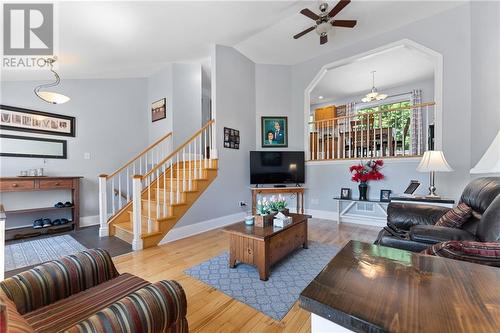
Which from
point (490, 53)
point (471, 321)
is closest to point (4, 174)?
point (471, 321)

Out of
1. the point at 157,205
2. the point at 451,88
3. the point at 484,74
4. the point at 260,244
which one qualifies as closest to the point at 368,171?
the point at 451,88

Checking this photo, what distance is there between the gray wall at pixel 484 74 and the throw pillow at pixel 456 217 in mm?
1351

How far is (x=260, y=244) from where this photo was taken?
6.82 ft

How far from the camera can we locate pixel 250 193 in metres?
4.61

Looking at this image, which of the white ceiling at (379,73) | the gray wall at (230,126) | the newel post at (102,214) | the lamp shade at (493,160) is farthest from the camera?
the white ceiling at (379,73)

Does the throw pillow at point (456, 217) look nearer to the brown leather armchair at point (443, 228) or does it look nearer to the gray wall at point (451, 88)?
the brown leather armchair at point (443, 228)

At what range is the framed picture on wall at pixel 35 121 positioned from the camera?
11.6 feet

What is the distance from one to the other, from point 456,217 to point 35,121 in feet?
19.5

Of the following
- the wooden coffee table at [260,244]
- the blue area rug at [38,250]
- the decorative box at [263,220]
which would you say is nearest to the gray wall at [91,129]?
the blue area rug at [38,250]

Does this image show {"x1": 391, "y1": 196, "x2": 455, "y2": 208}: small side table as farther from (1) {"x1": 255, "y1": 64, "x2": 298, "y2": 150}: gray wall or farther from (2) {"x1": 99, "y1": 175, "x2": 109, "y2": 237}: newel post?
(2) {"x1": 99, "y1": 175, "x2": 109, "y2": 237}: newel post

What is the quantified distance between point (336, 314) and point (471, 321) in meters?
0.28

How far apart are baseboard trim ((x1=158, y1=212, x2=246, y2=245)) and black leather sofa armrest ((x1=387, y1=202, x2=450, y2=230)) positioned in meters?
2.65

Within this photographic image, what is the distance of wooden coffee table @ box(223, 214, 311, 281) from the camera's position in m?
2.06

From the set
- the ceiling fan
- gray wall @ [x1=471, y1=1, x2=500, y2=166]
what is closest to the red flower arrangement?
gray wall @ [x1=471, y1=1, x2=500, y2=166]
